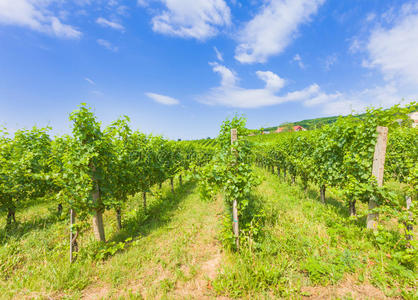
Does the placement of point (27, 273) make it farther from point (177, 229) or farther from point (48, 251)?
point (177, 229)

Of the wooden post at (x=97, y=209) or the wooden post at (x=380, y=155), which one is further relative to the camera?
the wooden post at (x=97, y=209)

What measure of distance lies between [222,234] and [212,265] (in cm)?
98

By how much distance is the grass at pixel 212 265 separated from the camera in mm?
2959

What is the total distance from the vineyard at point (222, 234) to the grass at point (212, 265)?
0.03 m

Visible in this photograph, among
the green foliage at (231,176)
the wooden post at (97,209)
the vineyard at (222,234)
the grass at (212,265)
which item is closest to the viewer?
the grass at (212,265)

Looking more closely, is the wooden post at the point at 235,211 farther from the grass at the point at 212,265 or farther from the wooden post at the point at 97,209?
the wooden post at the point at 97,209

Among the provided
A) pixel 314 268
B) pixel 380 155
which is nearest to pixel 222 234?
pixel 314 268

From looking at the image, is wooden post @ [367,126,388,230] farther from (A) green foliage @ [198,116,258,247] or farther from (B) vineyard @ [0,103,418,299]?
(A) green foliage @ [198,116,258,247]

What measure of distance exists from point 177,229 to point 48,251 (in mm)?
3720

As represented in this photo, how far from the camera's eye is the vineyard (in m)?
3.09

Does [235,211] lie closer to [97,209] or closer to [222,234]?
[222,234]

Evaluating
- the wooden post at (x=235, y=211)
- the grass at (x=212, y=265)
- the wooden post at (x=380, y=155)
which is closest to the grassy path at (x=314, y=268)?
the grass at (x=212, y=265)

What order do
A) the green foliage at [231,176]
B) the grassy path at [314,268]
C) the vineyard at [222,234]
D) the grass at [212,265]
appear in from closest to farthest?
the grassy path at [314,268]
the grass at [212,265]
the vineyard at [222,234]
the green foliage at [231,176]

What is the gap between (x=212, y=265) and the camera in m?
3.80
